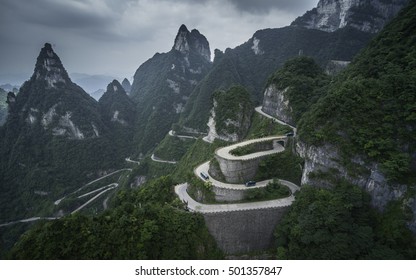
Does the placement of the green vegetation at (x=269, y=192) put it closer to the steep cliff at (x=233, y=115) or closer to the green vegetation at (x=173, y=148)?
the steep cliff at (x=233, y=115)

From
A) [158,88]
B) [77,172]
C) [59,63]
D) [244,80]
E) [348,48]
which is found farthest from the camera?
[158,88]

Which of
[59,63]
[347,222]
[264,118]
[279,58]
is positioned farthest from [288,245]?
[59,63]

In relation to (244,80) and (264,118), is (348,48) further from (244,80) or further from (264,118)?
(264,118)

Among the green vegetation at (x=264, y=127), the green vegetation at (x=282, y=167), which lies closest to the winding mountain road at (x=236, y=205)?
the green vegetation at (x=282, y=167)

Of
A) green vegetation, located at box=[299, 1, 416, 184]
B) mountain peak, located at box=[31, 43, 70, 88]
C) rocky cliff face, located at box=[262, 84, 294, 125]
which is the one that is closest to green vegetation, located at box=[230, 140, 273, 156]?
green vegetation, located at box=[299, 1, 416, 184]

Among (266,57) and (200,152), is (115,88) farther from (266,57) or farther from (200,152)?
(200,152)

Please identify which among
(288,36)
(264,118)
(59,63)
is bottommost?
(264,118)

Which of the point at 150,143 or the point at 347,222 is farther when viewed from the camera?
the point at 150,143
